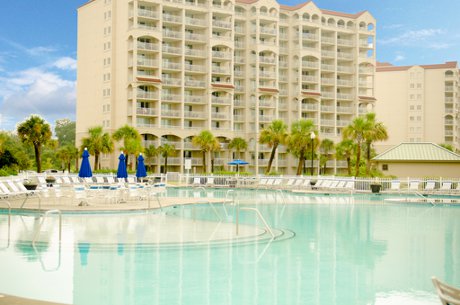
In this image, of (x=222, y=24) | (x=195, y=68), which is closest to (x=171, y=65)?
(x=195, y=68)

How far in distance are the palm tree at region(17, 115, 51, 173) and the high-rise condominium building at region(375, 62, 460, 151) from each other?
68.1m

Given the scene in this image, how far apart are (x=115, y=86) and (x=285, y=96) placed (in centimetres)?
2459

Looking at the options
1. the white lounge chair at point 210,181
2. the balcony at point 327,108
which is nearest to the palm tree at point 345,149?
the balcony at point 327,108

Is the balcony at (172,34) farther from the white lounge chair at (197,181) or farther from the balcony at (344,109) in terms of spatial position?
the balcony at (344,109)

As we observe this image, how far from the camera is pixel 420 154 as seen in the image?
4684 centimetres

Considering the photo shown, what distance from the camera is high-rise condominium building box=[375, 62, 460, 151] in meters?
104

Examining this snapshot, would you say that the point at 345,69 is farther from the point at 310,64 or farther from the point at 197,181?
the point at 197,181

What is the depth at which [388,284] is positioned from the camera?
10719 millimetres

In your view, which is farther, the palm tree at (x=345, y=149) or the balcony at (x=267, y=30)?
the balcony at (x=267, y=30)

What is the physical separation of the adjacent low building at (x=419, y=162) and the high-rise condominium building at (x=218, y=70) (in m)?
26.5

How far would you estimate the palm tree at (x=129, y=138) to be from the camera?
58156 millimetres

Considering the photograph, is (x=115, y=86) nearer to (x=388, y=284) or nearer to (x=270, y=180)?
(x=270, y=180)

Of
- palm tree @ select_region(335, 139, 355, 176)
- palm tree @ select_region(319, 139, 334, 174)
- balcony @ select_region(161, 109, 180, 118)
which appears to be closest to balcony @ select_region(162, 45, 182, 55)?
balcony @ select_region(161, 109, 180, 118)

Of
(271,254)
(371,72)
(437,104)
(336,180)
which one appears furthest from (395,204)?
(437,104)
